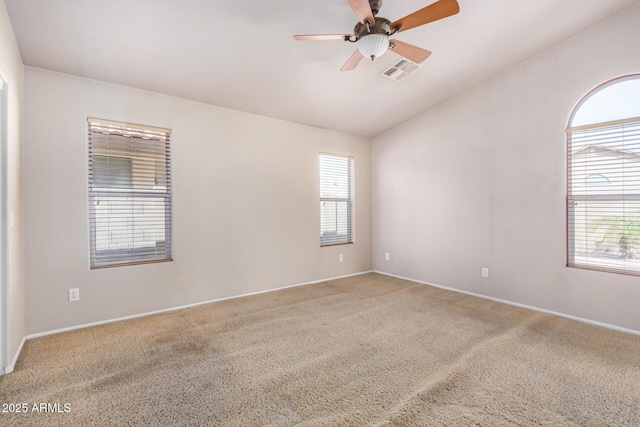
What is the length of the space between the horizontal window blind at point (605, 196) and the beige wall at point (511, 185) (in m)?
0.11

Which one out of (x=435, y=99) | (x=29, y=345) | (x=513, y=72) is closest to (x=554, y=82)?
(x=513, y=72)

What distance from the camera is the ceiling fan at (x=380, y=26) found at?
1896 mm

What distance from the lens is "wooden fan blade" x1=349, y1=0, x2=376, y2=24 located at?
1.86 metres

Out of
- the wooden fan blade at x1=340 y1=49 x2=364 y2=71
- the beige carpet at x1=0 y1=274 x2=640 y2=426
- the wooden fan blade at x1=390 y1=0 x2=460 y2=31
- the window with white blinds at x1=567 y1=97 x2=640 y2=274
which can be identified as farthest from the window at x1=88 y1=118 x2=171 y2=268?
the window with white blinds at x1=567 y1=97 x2=640 y2=274

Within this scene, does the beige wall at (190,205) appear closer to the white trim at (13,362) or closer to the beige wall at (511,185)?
the white trim at (13,362)

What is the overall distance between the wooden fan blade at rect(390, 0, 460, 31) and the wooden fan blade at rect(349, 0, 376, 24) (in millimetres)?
189

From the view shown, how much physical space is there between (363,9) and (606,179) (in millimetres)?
2957

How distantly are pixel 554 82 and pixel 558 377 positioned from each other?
2.97m

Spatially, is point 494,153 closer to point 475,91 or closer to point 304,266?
point 475,91

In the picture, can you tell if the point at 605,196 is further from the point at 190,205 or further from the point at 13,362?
the point at 13,362

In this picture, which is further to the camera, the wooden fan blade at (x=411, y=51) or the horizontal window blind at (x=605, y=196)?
the horizontal window blind at (x=605, y=196)

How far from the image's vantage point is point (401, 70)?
3.23 meters

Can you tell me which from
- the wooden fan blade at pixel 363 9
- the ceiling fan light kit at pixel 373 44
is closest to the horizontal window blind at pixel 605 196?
the ceiling fan light kit at pixel 373 44

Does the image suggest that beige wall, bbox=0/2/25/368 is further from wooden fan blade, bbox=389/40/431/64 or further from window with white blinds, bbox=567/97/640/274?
window with white blinds, bbox=567/97/640/274
